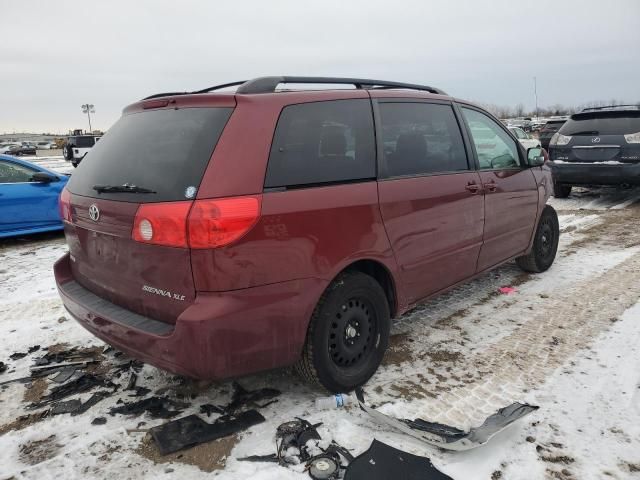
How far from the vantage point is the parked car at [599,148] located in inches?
334

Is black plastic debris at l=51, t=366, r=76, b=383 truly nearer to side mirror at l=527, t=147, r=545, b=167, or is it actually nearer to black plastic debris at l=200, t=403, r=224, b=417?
black plastic debris at l=200, t=403, r=224, b=417

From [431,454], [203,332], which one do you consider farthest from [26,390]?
[431,454]

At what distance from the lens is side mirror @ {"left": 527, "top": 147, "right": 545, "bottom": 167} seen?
190 inches

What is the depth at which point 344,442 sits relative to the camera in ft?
8.40

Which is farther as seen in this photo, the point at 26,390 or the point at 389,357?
the point at 389,357

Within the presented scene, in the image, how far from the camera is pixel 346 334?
2980 mm

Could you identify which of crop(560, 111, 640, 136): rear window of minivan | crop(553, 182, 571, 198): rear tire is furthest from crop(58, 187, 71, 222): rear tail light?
crop(553, 182, 571, 198): rear tire

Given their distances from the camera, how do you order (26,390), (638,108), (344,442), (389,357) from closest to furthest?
(344,442) < (26,390) < (389,357) < (638,108)

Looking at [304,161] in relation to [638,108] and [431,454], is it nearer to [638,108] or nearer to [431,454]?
[431,454]

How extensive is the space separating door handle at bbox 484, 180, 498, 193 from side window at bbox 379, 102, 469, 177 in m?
0.29

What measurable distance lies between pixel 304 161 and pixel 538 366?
2081mm

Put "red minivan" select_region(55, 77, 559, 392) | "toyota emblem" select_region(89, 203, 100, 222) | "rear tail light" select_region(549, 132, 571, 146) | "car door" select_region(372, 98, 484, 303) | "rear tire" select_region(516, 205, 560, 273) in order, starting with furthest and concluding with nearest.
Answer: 1. "rear tail light" select_region(549, 132, 571, 146)
2. "rear tire" select_region(516, 205, 560, 273)
3. "car door" select_region(372, 98, 484, 303)
4. "toyota emblem" select_region(89, 203, 100, 222)
5. "red minivan" select_region(55, 77, 559, 392)

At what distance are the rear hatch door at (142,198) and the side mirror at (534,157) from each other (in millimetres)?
3357

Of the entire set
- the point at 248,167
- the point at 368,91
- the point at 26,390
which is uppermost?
the point at 368,91
